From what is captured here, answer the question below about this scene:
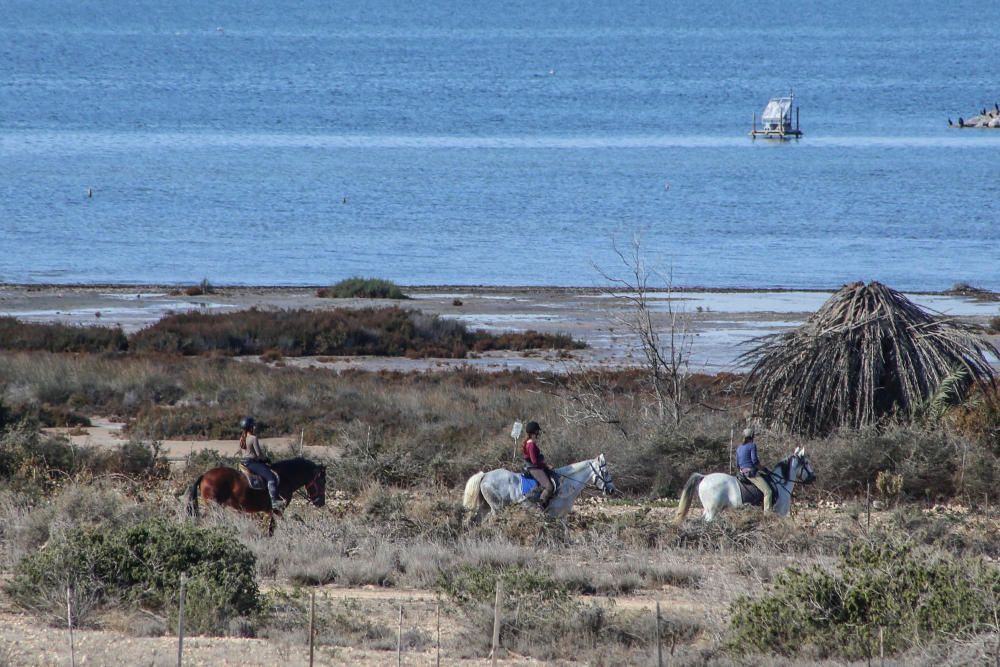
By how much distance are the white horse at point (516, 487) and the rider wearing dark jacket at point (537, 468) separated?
14 cm

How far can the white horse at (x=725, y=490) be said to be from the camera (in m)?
16.1

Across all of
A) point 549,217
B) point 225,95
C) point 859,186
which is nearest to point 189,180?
point 549,217

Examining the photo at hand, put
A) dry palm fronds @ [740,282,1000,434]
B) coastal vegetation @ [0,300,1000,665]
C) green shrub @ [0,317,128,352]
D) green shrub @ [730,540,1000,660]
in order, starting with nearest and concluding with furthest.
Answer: green shrub @ [730,540,1000,660] < coastal vegetation @ [0,300,1000,665] < dry palm fronds @ [740,282,1000,434] < green shrub @ [0,317,128,352]

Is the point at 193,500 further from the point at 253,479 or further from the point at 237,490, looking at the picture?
the point at 253,479

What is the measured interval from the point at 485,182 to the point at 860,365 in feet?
232

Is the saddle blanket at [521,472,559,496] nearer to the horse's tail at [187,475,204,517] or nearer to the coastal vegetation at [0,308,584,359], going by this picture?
the horse's tail at [187,475,204,517]

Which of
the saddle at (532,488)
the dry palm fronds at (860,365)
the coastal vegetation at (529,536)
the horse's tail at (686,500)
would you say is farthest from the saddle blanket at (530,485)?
the dry palm fronds at (860,365)

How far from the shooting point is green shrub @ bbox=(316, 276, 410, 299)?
48.5 metres

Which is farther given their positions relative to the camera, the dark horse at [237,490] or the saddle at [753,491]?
the saddle at [753,491]

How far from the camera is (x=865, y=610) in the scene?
1118cm

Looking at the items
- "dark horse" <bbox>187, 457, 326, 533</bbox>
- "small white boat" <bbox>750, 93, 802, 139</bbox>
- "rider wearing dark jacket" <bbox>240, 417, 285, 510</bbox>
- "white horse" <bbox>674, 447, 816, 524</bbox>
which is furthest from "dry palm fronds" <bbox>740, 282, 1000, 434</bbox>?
"small white boat" <bbox>750, 93, 802, 139</bbox>

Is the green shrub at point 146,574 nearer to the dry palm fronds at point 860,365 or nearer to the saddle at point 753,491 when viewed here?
the saddle at point 753,491

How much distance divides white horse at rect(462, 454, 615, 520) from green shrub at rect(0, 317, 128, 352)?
21226 mm

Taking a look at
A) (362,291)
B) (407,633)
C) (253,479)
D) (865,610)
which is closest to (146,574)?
(407,633)
